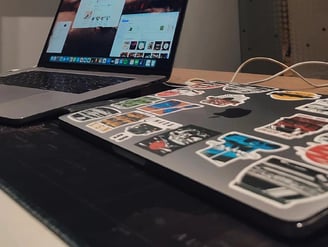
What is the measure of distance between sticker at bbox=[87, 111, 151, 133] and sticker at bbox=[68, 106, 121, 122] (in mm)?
21

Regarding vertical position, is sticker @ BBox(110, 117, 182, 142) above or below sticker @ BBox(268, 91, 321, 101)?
below

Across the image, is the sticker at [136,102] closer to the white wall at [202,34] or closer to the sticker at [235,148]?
the sticker at [235,148]

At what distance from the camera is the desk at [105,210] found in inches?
10.7

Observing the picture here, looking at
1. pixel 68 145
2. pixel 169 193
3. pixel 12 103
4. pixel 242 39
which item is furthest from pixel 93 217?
pixel 242 39

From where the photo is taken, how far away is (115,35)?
0.87m

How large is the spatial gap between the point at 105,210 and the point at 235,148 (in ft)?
0.38

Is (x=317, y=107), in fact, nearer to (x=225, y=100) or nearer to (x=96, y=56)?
(x=225, y=100)

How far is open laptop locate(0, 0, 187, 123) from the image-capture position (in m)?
0.66

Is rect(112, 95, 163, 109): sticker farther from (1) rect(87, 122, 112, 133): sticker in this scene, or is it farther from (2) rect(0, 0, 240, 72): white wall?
(2) rect(0, 0, 240, 72): white wall

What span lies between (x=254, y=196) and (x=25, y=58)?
4.15 feet

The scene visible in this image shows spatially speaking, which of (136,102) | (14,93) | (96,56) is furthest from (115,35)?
(136,102)

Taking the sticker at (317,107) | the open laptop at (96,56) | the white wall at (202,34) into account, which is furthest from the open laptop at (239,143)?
the white wall at (202,34)

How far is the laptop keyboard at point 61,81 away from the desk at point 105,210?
280mm

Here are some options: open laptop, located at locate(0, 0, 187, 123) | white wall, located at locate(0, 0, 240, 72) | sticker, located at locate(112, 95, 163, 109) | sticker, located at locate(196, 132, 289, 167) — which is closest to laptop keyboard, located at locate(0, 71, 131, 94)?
open laptop, located at locate(0, 0, 187, 123)
